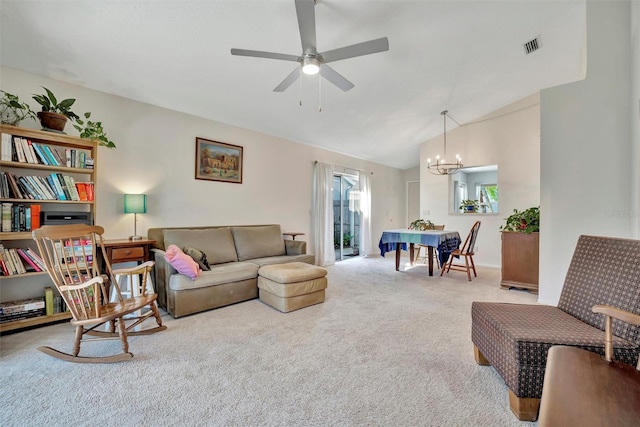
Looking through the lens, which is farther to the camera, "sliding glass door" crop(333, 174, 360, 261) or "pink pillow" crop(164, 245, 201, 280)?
"sliding glass door" crop(333, 174, 360, 261)

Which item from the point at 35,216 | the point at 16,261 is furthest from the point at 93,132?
the point at 16,261

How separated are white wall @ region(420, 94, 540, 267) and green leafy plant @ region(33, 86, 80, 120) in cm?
596

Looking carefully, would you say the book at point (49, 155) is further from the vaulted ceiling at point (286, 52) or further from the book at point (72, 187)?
the vaulted ceiling at point (286, 52)

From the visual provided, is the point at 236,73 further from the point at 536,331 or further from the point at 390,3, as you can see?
the point at 536,331

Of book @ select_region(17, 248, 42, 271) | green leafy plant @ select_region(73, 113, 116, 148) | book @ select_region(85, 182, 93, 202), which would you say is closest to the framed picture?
green leafy plant @ select_region(73, 113, 116, 148)

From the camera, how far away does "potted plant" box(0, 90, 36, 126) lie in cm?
256

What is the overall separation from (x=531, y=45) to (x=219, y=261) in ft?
16.5

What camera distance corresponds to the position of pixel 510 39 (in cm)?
353

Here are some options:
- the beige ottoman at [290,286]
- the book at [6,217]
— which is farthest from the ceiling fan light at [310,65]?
the book at [6,217]

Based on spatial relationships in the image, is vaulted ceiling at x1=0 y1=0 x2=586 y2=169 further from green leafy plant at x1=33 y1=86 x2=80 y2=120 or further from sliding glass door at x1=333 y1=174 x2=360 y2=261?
sliding glass door at x1=333 y1=174 x2=360 y2=261

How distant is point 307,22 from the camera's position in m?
2.05

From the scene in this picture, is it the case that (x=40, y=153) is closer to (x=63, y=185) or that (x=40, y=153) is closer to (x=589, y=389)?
(x=63, y=185)

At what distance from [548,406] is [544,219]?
3.19m

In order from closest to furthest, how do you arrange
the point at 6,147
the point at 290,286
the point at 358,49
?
the point at 358,49
the point at 6,147
the point at 290,286
